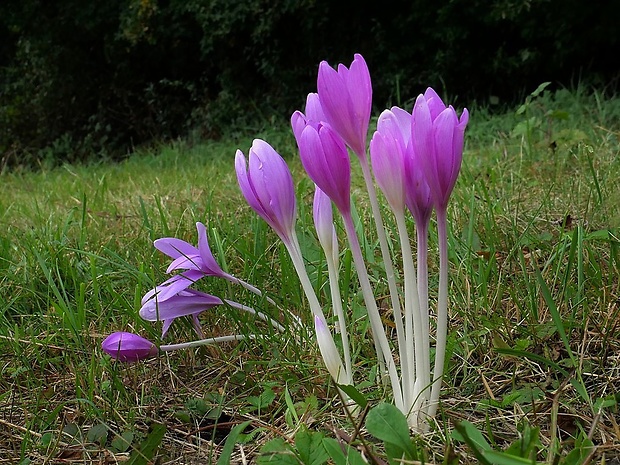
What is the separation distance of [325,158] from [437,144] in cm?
17

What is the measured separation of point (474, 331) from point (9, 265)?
4.73ft

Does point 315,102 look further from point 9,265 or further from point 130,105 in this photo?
point 130,105

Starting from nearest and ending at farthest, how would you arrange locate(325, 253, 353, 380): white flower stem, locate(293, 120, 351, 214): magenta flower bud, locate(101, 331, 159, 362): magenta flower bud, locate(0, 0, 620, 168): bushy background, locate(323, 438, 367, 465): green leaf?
locate(323, 438, 367, 465): green leaf → locate(293, 120, 351, 214): magenta flower bud → locate(325, 253, 353, 380): white flower stem → locate(101, 331, 159, 362): magenta flower bud → locate(0, 0, 620, 168): bushy background

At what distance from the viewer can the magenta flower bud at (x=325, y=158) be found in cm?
97

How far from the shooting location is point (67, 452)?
1.11 meters

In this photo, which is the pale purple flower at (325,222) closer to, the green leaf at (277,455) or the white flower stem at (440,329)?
the white flower stem at (440,329)

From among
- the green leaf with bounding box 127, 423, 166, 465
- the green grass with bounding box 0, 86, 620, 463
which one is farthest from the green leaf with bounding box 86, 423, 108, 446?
the green leaf with bounding box 127, 423, 166, 465

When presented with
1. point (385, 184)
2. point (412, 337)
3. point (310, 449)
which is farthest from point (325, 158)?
point (310, 449)

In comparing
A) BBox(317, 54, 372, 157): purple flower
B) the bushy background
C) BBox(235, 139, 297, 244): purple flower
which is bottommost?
the bushy background

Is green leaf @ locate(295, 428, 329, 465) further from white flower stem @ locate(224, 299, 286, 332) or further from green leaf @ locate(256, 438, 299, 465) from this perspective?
white flower stem @ locate(224, 299, 286, 332)

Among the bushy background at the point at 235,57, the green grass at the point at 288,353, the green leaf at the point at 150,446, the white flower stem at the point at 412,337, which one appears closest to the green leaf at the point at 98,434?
the green grass at the point at 288,353

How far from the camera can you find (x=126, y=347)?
48.4 inches

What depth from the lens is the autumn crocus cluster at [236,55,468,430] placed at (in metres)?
0.95

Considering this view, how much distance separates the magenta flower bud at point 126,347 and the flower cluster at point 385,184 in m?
0.37
